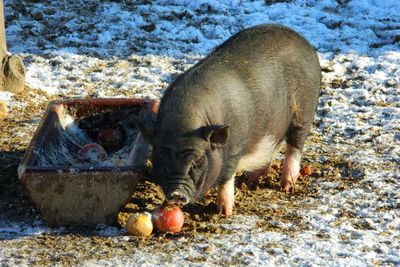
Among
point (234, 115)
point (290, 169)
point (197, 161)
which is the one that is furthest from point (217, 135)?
point (290, 169)

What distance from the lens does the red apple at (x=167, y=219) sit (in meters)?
4.61

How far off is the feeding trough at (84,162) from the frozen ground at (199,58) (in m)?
0.17

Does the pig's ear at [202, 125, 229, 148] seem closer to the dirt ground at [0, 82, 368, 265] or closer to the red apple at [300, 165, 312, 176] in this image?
the dirt ground at [0, 82, 368, 265]

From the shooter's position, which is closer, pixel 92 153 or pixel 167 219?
A: pixel 167 219

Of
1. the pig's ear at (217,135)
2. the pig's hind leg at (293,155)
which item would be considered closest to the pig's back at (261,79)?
the pig's hind leg at (293,155)

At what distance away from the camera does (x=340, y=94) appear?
7320mm

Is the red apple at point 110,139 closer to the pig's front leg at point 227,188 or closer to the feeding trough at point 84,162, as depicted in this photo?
the feeding trough at point 84,162

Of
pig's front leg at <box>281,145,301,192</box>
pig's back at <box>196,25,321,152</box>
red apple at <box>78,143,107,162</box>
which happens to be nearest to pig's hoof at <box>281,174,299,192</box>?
pig's front leg at <box>281,145,301,192</box>

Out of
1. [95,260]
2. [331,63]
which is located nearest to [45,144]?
[95,260]

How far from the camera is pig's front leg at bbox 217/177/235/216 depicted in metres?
4.92

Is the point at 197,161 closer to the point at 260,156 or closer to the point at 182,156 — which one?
the point at 182,156

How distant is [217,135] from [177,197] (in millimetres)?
443

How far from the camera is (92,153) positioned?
538 cm

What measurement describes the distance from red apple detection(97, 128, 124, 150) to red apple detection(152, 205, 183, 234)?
44.2 inches
